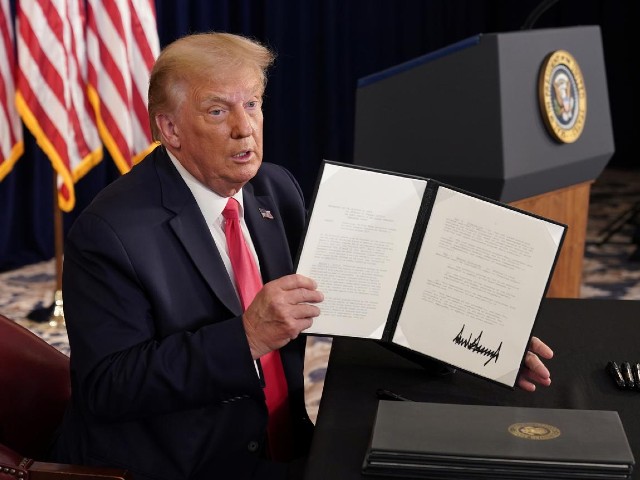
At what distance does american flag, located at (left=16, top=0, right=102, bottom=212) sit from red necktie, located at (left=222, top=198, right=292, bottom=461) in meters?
3.07

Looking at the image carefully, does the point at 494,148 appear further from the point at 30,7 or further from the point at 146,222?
the point at 30,7

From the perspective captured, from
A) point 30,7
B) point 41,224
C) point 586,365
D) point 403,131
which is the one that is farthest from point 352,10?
point 586,365

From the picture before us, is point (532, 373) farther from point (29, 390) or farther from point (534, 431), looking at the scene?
point (29, 390)

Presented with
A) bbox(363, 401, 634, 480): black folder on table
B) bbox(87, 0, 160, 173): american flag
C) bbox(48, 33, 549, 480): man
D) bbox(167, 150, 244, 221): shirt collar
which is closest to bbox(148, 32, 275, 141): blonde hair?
bbox(48, 33, 549, 480): man

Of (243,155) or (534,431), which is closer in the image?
(534,431)

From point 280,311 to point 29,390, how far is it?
67cm

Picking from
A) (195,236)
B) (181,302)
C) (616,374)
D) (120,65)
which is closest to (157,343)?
(181,302)

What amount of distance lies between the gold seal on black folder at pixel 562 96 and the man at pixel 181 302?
1.67m

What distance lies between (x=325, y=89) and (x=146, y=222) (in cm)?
586

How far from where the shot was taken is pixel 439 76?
3615mm

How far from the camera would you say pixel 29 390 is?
Result: 2.16 metres

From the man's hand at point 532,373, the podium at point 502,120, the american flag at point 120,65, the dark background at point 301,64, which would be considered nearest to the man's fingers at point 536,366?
the man's hand at point 532,373

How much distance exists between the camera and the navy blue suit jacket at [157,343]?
1.86 meters
